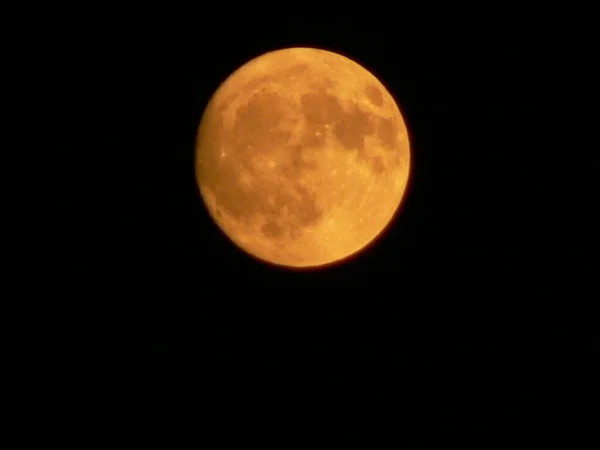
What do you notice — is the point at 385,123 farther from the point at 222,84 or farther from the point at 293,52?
the point at 222,84

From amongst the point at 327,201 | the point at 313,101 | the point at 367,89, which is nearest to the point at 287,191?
the point at 327,201

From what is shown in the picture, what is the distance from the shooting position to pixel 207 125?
4809mm

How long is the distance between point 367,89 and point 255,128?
0.77 m

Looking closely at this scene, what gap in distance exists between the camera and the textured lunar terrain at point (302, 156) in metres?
4.44

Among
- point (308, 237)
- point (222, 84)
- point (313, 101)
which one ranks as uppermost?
point (222, 84)

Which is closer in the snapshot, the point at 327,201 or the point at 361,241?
the point at 327,201

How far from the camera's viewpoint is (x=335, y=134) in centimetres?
445

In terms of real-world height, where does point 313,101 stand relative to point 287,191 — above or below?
above

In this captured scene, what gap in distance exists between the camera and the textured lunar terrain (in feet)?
14.6

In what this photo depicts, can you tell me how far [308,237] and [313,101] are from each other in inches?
31.6

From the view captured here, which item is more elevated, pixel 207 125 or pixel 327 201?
pixel 207 125

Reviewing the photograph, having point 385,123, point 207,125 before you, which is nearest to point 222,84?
point 207,125

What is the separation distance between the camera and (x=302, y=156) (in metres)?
4.41

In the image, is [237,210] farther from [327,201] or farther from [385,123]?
[385,123]
